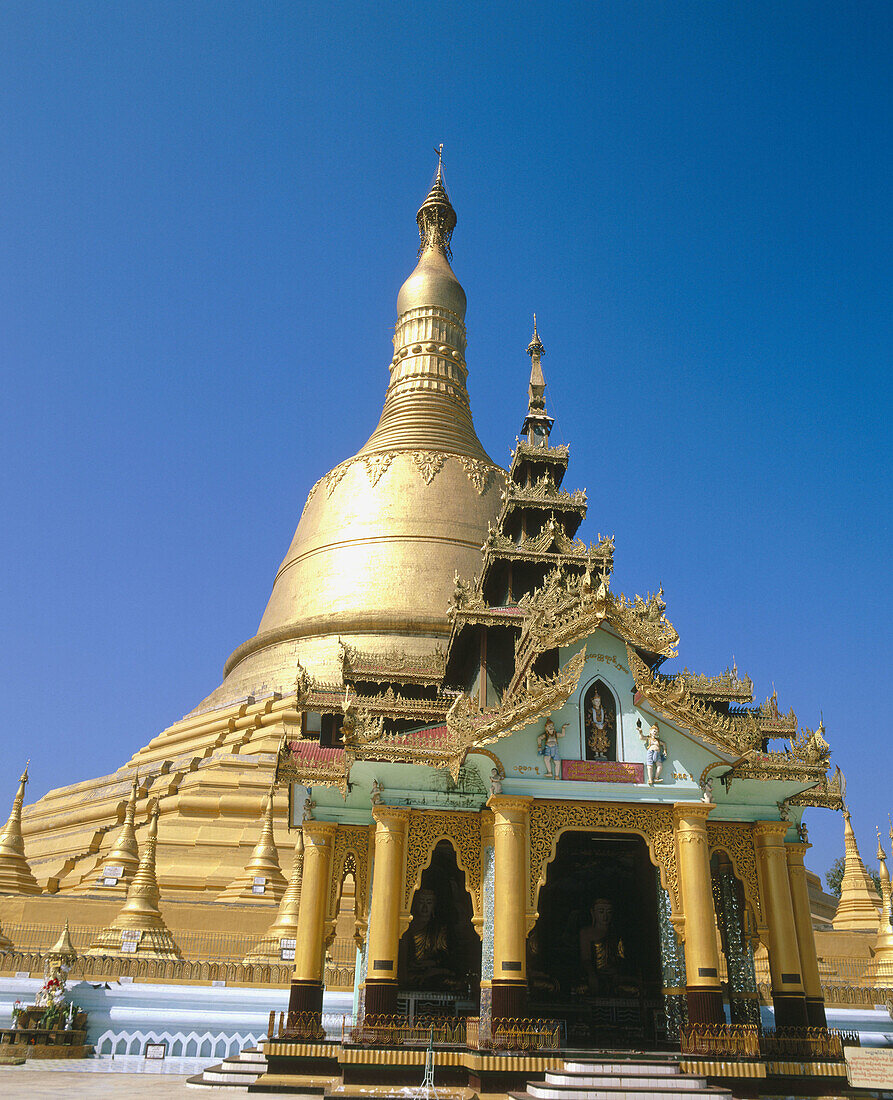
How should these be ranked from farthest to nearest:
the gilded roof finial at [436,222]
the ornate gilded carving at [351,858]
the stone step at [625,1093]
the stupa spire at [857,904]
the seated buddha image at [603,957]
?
Result: the gilded roof finial at [436,222], the stupa spire at [857,904], the seated buddha image at [603,957], the ornate gilded carving at [351,858], the stone step at [625,1093]

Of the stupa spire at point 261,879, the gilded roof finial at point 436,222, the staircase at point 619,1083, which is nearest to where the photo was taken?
the staircase at point 619,1083

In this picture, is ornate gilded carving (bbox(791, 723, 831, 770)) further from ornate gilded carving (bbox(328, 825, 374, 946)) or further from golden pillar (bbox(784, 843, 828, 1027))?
ornate gilded carving (bbox(328, 825, 374, 946))

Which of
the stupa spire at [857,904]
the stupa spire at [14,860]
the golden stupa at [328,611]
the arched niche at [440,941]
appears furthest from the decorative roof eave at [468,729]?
the stupa spire at [857,904]

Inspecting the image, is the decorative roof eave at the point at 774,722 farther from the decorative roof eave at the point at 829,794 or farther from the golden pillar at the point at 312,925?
the golden pillar at the point at 312,925

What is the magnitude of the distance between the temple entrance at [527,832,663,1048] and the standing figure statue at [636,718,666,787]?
9.82 ft

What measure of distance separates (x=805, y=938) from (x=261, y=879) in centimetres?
1405

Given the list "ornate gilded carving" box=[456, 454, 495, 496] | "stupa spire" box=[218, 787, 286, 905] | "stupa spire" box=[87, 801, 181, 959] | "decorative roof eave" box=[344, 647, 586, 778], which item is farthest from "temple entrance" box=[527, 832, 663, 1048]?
"ornate gilded carving" box=[456, 454, 495, 496]

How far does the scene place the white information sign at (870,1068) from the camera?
1252 centimetres

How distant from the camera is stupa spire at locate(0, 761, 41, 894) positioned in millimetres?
24688

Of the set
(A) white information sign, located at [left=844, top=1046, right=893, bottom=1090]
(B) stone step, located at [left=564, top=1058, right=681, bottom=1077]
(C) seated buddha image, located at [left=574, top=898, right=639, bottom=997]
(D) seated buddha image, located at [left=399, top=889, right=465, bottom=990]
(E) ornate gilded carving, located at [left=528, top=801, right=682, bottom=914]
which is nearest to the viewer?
(B) stone step, located at [left=564, top=1058, right=681, bottom=1077]

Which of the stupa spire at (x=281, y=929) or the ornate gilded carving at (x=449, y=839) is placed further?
the stupa spire at (x=281, y=929)

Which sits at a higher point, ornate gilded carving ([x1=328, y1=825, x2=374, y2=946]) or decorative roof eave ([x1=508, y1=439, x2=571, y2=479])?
decorative roof eave ([x1=508, y1=439, x2=571, y2=479])

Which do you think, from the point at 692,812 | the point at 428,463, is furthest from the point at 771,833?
the point at 428,463

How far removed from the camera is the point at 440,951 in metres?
16.9
